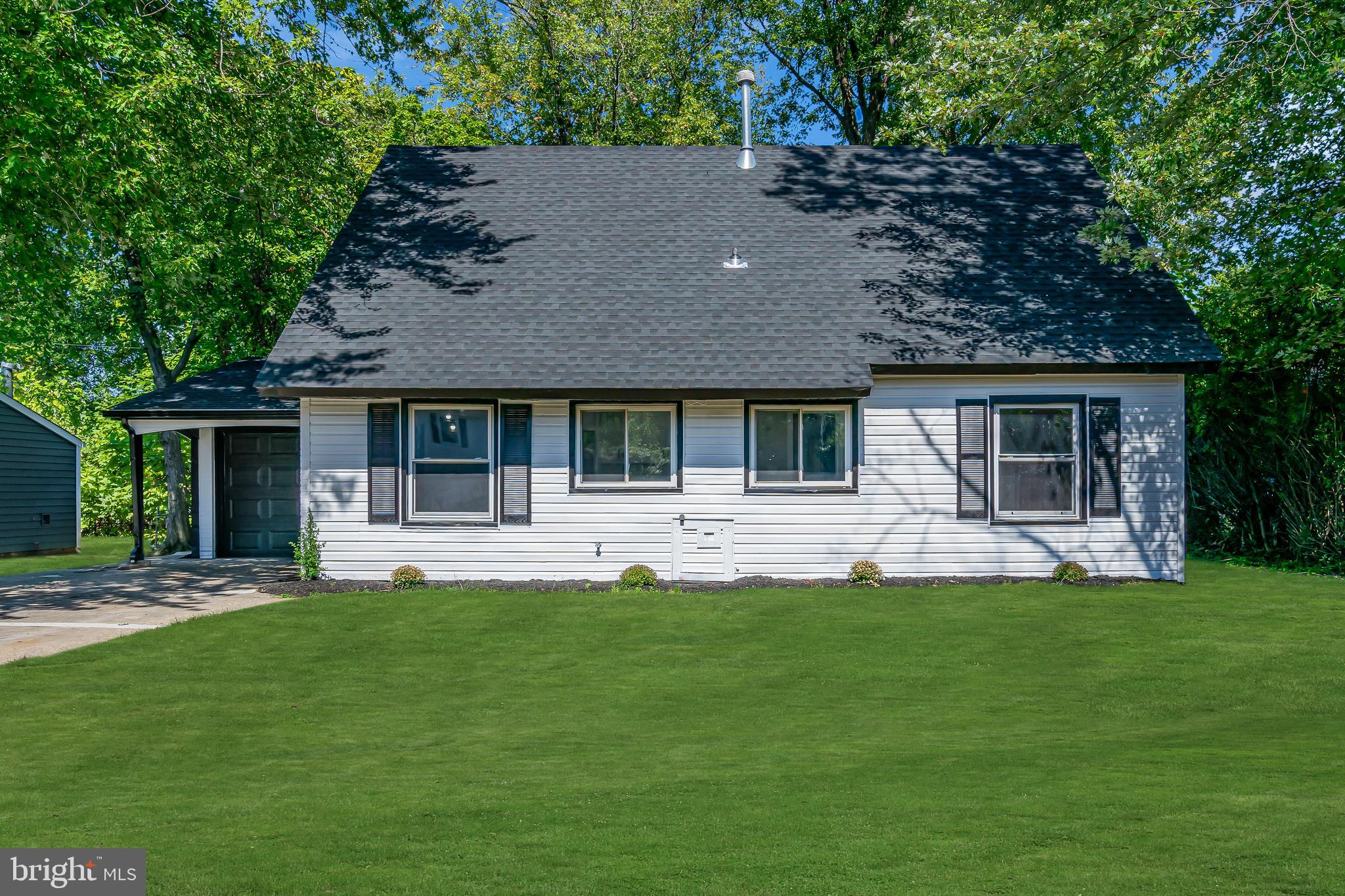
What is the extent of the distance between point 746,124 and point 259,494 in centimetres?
1104

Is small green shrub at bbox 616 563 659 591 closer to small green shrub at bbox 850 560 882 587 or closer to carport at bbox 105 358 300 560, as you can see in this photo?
small green shrub at bbox 850 560 882 587

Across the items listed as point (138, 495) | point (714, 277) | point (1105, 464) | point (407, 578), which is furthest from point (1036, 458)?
point (138, 495)

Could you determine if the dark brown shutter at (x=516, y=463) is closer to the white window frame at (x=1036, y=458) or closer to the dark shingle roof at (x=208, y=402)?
the dark shingle roof at (x=208, y=402)

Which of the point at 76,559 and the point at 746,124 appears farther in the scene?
the point at 76,559

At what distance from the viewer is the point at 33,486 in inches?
934

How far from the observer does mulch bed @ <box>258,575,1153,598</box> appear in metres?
13.6

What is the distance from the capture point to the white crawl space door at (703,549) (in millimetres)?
13961

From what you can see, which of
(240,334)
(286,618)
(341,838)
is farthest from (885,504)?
(240,334)

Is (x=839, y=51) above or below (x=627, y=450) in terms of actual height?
above

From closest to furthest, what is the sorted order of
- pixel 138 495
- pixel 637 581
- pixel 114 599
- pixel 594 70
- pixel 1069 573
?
pixel 114 599 < pixel 637 581 < pixel 1069 573 < pixel 138 495 < pixel 594 70

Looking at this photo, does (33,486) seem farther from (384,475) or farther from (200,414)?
(384,475)

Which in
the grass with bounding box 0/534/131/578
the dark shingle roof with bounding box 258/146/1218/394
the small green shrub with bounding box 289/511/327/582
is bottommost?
the grass with bounding box 0/534/131/578

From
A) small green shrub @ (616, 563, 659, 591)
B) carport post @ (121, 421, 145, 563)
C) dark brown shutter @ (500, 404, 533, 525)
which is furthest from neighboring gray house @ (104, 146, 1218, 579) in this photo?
carport post @ (121, 421, 145, 563)

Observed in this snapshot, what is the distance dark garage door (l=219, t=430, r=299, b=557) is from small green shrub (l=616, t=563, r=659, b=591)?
25.0ft
